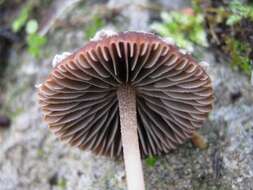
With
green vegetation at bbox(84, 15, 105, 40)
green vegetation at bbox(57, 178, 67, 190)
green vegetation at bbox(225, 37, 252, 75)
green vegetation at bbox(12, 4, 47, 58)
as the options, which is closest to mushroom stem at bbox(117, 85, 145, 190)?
green vegetation at bbox(57, 178, 67, 190)

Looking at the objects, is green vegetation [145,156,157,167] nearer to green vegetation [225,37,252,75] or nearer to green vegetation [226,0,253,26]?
green vegetation [225,37,252,75]

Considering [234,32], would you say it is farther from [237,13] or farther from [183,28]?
[183,28]

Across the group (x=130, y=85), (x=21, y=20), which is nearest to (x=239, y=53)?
(x=130, y=85)

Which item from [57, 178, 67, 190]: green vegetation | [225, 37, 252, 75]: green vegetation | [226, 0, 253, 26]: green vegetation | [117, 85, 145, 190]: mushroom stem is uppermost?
[226, 0, 253, 26]: green vegetation

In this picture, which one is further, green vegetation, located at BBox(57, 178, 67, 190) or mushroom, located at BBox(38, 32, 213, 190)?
green vegetation, located at BBox(57, 178, 67, 190)

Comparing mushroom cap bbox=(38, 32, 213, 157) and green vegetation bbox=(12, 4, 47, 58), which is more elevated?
green vegetation bbox=(12, 4, 47, 58)

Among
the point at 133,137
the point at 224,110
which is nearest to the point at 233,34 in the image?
the point at 224,110
